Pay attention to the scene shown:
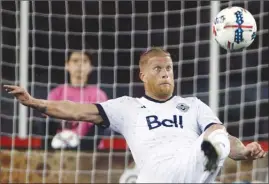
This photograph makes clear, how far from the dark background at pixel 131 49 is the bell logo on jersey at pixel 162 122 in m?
3.53

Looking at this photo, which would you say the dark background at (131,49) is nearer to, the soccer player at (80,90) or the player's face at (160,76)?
the soccer player at (80,90)

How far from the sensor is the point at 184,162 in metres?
5.57

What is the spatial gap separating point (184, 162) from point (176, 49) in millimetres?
4390

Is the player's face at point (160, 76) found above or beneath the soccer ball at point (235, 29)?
beneath

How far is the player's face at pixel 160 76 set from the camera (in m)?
6.09

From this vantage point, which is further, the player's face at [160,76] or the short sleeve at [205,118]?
the player's face at [160,76]

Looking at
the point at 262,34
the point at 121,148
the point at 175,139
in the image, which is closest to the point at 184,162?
the point at 175,139

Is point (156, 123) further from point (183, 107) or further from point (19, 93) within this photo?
point (19, 93)

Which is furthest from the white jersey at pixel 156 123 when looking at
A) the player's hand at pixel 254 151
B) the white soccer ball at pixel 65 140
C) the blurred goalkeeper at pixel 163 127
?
the white soccer ball at pixel 65 140

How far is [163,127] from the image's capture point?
5.89 meters

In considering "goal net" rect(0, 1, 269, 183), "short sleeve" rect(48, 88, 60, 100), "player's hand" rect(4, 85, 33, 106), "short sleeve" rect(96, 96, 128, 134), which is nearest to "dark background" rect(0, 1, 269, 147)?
"goal net" rect(0, 1, 269, 183)

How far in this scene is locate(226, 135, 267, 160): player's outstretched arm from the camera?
5.62 metres

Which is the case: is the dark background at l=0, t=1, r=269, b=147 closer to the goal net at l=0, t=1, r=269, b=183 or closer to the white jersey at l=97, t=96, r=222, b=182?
the goal net at l=0, t=1, r=269, b=183

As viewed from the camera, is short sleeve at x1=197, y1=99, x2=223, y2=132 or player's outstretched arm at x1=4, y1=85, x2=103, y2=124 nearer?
player's outstretched arm at x1=4, y1=85, x2=103, y2=124
